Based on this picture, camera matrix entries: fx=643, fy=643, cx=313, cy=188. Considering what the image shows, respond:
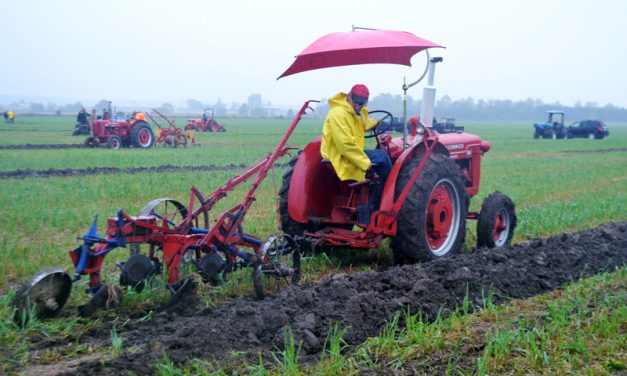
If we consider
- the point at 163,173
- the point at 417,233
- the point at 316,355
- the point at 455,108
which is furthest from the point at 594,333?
the point at 455,108

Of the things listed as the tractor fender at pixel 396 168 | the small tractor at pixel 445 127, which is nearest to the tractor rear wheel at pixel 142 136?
the small tractor at pixel 445 127

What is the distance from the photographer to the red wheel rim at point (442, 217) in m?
6.28

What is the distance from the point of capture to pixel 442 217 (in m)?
6.42

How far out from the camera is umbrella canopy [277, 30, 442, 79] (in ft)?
17.9

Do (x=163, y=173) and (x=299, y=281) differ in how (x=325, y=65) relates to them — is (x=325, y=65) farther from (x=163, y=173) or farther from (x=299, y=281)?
(x=163, y=173)

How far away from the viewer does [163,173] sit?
15.1 m

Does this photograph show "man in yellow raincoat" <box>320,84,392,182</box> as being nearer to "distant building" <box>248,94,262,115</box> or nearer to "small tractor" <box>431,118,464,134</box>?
"small tractor" <box>431,118,464,134</box>

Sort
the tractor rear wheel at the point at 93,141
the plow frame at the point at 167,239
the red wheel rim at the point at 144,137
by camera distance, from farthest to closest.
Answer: the red wheel rim at the point at 144,137 → the tractor rear wheel at the point at 93,141 → the plow frame at the point at 167,239

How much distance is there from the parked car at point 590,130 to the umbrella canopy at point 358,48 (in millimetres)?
40279

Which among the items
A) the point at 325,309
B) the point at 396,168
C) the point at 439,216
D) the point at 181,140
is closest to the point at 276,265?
the point at 325,309

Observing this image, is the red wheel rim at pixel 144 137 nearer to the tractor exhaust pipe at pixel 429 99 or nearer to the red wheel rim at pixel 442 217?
the tractor exhaust pipe at pixel 429 99

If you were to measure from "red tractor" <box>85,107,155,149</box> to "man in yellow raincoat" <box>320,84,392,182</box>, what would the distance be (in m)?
19.2

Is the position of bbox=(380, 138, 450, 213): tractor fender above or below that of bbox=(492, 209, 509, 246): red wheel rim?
above

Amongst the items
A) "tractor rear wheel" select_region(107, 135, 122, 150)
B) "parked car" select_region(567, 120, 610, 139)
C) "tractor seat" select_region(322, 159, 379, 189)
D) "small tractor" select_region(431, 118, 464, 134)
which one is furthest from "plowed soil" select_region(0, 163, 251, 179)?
"parked car" select_region(567, 120, 610, 139)
